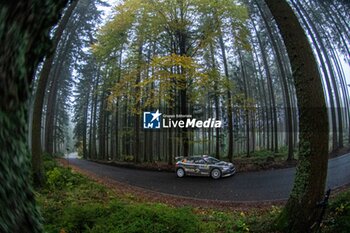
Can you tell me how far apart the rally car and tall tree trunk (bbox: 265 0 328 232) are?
1200 mm

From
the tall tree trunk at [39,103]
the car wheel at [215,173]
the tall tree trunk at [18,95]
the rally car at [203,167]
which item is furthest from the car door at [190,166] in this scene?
the tall tree trunk at [18,95]

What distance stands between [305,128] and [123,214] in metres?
3.39

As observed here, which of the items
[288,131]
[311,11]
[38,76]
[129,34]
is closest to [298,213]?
[288,131]

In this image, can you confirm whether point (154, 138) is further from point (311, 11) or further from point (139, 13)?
point (311, 11)

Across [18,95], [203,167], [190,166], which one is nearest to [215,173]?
[203,167]

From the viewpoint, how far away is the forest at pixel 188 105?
6000 millimetres

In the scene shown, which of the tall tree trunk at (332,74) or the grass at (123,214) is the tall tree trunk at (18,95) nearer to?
the grass at (123,214)

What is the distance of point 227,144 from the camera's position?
605cm

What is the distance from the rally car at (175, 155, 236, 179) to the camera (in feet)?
19.9

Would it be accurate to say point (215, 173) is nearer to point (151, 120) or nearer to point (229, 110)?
point (229, 110)

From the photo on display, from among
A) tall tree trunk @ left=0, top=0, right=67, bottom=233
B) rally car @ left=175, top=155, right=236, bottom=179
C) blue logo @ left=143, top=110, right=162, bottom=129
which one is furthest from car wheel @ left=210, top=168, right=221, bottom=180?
tall tree trunk @ left=0, top=0, right=67, bottom=233

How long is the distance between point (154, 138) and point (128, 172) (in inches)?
31.1

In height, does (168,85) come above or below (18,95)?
above

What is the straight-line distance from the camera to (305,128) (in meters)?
6.26
